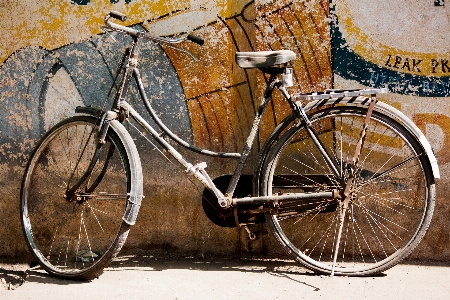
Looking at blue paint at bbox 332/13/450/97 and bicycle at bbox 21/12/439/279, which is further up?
blue paint at bbox 332/13/450/97

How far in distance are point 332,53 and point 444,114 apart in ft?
3.14

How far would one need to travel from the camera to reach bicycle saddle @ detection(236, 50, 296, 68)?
152 inches

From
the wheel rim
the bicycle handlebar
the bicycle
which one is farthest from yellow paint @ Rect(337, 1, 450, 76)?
the wheel rim

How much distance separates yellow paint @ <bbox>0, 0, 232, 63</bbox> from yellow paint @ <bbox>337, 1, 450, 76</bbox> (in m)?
1.42

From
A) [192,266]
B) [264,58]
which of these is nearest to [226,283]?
[192,266]

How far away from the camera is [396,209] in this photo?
14.8 feet

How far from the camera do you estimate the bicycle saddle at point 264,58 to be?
12.7 ft

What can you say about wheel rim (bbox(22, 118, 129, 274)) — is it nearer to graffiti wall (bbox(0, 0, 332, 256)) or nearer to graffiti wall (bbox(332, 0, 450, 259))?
graffiti wall (bbox(0, 0, 332, 256))

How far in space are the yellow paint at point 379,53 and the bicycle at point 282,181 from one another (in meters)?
0.31

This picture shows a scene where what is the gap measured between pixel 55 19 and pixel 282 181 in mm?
2238

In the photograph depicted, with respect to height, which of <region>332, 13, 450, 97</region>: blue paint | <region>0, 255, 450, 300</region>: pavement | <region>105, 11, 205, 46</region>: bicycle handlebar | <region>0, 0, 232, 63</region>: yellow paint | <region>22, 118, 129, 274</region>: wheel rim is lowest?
<region>0, 255, 450, 300</region>: pavement

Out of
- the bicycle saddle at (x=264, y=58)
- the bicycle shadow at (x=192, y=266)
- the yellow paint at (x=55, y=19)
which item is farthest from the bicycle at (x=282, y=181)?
the yellow paint at (x=55, y=19)

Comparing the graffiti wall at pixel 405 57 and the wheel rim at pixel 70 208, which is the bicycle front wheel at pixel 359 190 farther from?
the wheel rim at pixel 70 208

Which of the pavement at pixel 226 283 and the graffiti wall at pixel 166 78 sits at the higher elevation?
the graffiti wall at pixel 166 78
